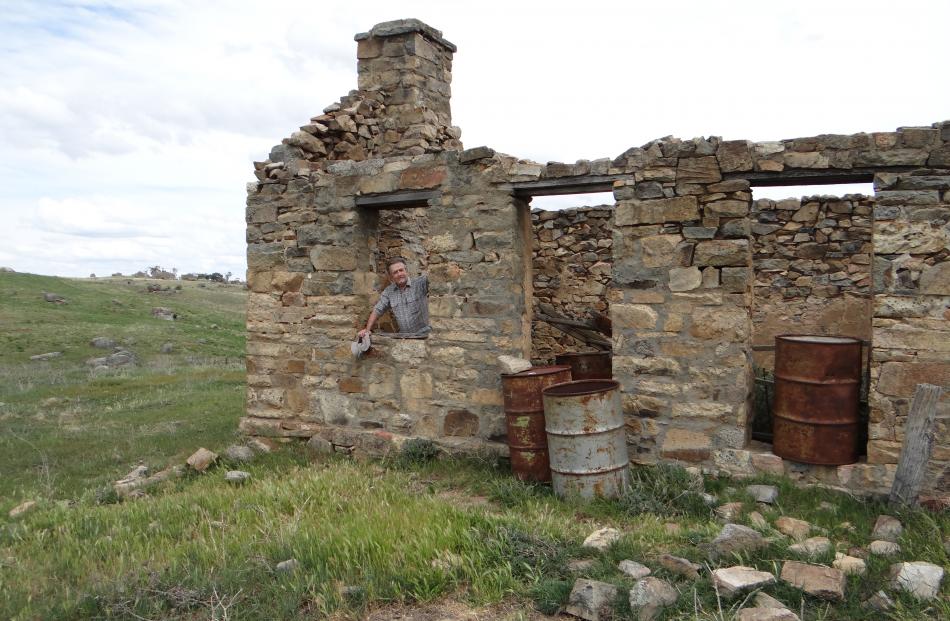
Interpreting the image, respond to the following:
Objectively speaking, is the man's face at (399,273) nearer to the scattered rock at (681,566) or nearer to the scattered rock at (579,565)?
→ the scattered rock at (579,565)

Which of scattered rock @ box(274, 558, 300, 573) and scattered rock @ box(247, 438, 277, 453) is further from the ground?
scattered rock @ box(274, 558, 300, 573)

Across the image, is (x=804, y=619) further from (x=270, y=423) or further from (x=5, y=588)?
(x=270, y=423)

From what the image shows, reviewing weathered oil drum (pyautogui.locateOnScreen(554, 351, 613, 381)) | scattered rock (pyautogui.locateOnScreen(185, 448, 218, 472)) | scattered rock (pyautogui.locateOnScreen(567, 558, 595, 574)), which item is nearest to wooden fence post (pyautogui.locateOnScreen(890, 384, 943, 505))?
scattered rock (pyautogui.locateOnScreen(567, 558, 595, 574))

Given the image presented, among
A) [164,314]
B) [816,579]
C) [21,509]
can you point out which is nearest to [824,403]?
[816,579]

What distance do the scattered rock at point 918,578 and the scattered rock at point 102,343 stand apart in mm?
18173

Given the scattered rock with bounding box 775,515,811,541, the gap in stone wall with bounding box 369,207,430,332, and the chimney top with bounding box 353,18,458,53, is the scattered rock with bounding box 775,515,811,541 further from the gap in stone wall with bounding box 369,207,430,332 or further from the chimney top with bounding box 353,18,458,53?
the chimney top with bounding box 353,18,458,53

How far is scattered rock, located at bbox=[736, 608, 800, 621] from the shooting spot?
326 cm

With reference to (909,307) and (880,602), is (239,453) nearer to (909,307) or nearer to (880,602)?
(880,602)

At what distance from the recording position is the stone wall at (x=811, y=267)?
28.2 feet

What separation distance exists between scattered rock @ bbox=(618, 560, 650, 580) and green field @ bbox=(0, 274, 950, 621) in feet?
0.19

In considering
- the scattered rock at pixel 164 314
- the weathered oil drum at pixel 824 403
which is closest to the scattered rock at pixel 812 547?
the weathered oil drum at pixel 824 403

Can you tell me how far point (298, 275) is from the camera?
289 inches

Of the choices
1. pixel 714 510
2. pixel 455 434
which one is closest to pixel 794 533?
pixel 714 510

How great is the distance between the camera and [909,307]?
5.02 metres
